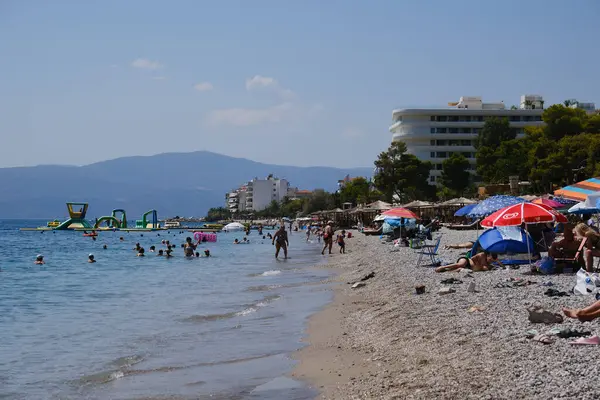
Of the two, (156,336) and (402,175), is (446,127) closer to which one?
(402,175)

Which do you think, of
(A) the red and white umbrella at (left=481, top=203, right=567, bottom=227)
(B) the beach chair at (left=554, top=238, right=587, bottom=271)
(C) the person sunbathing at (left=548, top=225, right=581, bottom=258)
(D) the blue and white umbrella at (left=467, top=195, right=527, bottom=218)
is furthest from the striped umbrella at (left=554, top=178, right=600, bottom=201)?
(B) the beach chair at (left=554, top=238, right=587, bottom=271)

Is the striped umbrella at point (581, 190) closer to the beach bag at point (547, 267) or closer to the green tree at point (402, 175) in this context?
the beach bag at point (547, 267)

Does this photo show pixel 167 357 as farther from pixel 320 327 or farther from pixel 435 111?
pixel 435 111

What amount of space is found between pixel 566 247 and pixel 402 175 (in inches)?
2687

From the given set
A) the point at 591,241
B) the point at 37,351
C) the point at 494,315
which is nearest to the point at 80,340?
the point at 37,351

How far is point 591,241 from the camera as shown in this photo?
13.3 meters

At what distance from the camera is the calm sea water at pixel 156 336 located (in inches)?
342

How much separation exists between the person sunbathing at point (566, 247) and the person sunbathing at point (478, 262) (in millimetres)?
2052

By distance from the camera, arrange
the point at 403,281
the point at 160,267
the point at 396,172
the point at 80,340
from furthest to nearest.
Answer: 1. the point at 396,172
2. the point at 160,267
3. the point at 403,281
4. the point at 80,340

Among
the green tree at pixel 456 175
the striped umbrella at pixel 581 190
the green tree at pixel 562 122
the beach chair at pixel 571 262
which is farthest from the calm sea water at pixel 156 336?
the green tree at pixel 456 175

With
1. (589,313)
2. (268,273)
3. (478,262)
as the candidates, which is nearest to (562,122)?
(268,273)

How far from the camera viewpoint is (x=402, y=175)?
82.1m

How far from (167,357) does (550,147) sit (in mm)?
49769

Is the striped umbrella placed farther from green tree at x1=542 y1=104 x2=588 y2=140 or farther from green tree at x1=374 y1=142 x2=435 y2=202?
green tree at x1=374 y1=142 x2=435 y2=202
